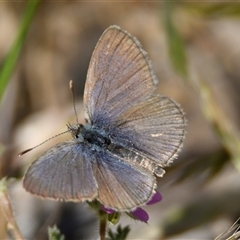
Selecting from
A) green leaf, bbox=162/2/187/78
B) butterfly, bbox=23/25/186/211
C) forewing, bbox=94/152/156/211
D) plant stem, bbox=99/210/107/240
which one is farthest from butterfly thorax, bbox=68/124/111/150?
green leaf, bbox=162/2/187/78

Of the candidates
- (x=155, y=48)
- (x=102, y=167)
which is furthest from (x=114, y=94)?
(x=155, y=48)

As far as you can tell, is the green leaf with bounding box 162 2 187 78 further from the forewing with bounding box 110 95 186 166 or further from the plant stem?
the plant stem

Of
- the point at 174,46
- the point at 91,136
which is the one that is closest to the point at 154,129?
the point at 91,136

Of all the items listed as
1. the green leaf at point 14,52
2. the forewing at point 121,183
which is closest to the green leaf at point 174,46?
the green leaf at point 14,52

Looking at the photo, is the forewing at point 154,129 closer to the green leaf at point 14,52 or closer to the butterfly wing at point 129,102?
the butterfly wing at point 129,102

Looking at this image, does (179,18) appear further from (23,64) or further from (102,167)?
(102,167)
